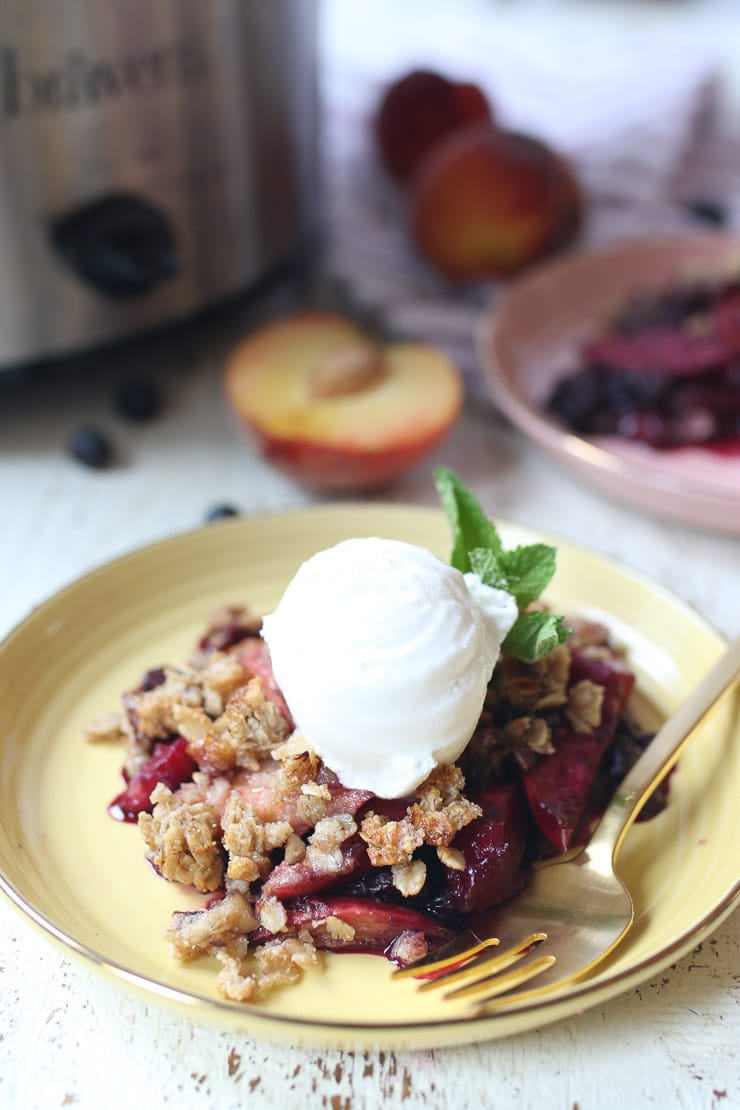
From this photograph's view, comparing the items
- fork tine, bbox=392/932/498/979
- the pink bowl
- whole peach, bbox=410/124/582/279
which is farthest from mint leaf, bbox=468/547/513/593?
whole peach, bbox=410/124/582/279

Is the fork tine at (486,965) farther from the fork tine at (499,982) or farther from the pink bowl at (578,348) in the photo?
the pink bowl at (578,348)

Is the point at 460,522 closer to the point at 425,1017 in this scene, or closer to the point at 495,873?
the point at 495,873

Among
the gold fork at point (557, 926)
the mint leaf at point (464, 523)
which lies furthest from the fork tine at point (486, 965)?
the mint leaf at point (464, 523)

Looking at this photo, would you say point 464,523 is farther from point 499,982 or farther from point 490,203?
point 490,203

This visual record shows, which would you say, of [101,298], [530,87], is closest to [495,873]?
[101,298]

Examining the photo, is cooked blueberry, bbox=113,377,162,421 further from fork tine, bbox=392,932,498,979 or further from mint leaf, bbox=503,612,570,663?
fork tine, bbox=392,932,498,979

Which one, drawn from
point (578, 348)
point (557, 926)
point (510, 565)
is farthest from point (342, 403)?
point (557, 926)

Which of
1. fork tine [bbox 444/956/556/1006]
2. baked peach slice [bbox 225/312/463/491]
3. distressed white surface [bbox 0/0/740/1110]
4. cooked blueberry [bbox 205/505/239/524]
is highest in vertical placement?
fork tine [bbox 444/956/556/1006]
